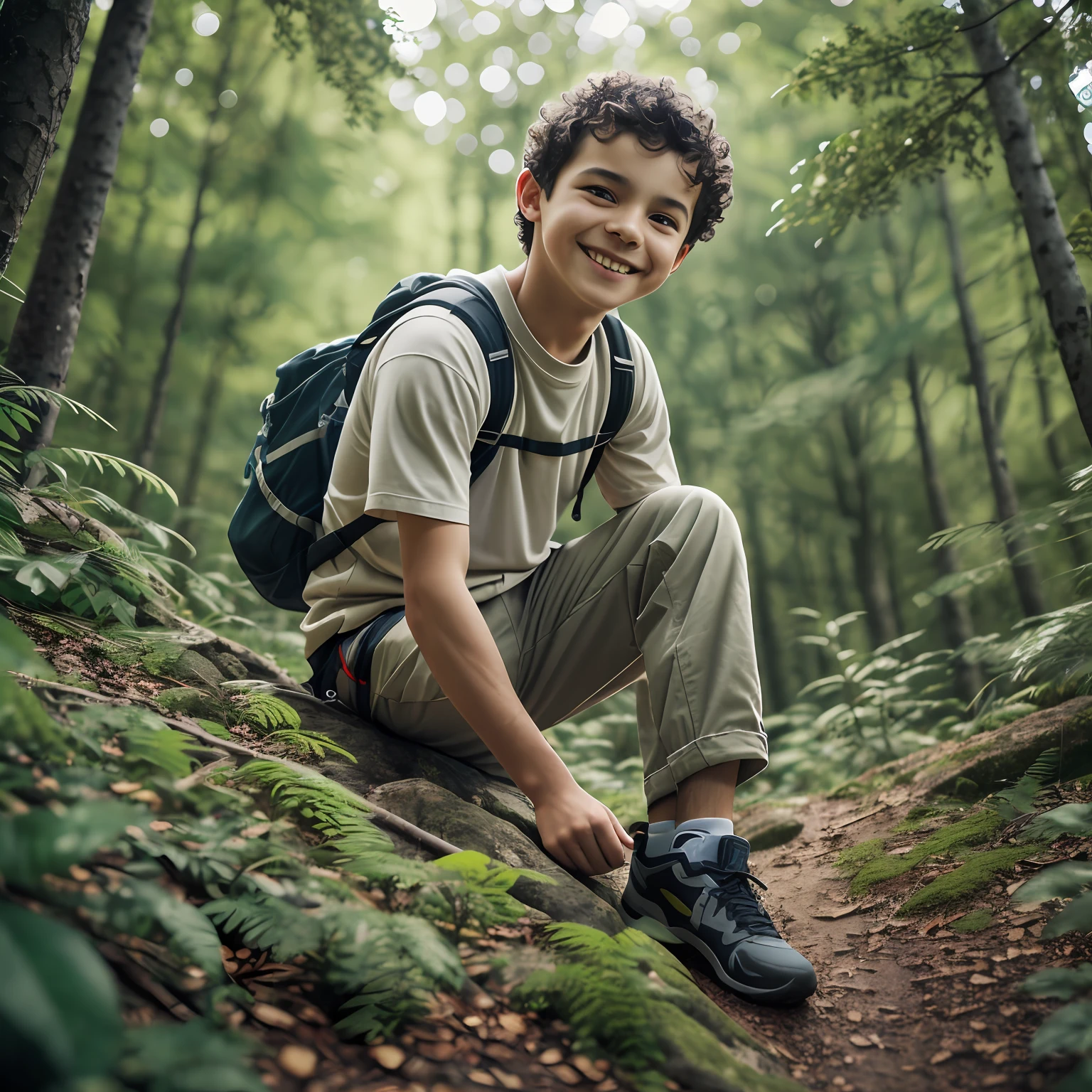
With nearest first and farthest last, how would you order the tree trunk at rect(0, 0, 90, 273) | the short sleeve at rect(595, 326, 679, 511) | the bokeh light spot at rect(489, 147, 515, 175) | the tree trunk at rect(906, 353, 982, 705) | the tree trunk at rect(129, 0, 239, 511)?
the tree trunk at rect(0, 0, 90, 273), the short sleeve at rect(595, 326, 679, 511), the tree trunk at rect(129, 0, 239, 511), the tree trunk at rect(906, 353, 982, 705), the bokeh light spot at rect(489, 147, 515, 175)

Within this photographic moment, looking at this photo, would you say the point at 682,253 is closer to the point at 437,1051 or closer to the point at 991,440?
the point at 437,1051

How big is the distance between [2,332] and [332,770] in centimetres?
738

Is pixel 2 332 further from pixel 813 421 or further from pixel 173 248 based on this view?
pixel 813 421

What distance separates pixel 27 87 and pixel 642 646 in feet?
8.78

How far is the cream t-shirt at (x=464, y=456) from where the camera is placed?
1.95 meters

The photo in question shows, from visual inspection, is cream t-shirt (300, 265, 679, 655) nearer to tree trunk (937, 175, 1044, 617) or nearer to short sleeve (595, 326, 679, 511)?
short sleeve (595, 326, 679, 511)

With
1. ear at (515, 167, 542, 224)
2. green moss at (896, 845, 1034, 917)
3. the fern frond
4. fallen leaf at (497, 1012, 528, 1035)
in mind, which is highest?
ear at (515, 167, 542, 224)

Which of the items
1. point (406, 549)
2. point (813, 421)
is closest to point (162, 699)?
point (406, 549)

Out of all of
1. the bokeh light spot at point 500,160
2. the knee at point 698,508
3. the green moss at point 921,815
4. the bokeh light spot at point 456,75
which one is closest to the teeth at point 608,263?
the knee at point 698,508

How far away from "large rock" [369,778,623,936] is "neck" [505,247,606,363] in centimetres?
133

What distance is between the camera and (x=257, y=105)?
30.0 ft

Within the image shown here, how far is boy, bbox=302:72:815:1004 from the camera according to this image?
187 cm

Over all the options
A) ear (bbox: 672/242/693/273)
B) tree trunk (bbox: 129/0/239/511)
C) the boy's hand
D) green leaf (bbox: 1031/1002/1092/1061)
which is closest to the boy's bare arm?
the boy's hand

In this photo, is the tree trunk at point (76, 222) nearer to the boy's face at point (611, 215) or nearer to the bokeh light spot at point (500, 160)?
the boy's face at point (611, 215)
